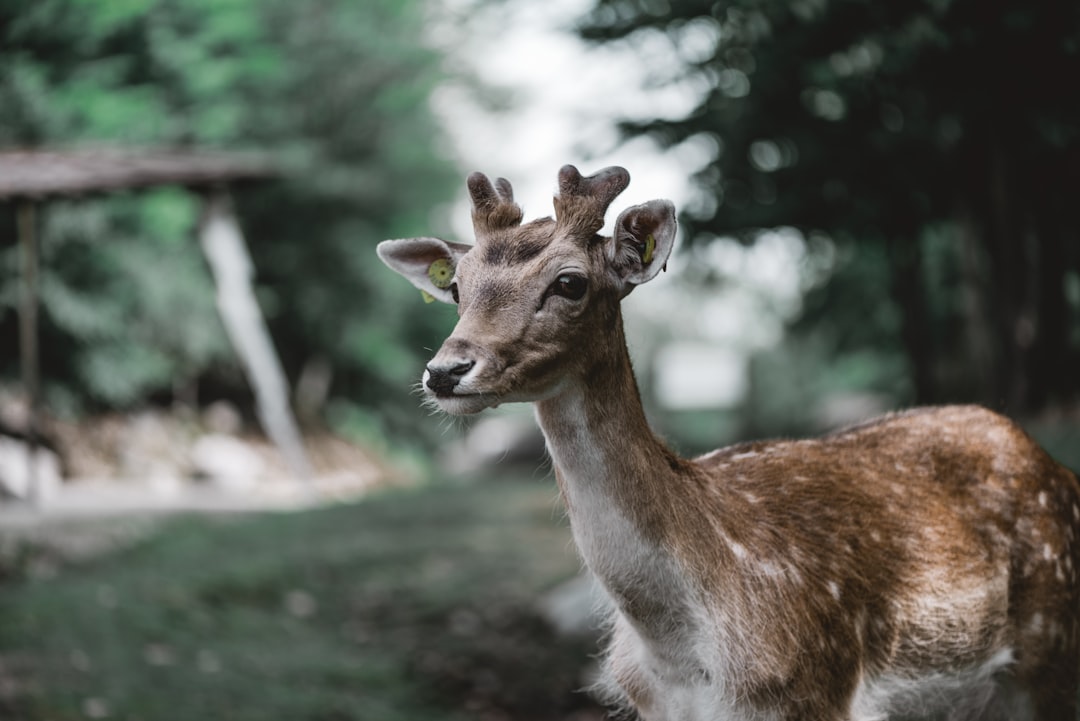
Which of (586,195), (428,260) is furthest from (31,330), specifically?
(586,195)

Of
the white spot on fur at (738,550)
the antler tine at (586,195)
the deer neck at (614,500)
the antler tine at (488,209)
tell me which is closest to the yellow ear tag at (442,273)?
the antler tine at (488,209)

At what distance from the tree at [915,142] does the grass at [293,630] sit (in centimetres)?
355

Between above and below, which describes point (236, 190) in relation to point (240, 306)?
above

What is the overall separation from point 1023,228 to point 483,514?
6.37 m

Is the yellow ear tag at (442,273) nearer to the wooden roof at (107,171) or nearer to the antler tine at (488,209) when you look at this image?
the antler tine at (488,209)

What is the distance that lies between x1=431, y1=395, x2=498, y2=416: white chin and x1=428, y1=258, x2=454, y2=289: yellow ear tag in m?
0.60

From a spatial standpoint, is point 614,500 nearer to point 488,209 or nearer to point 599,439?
point 599,439

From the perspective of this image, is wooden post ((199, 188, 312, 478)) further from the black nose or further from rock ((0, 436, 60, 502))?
the black nose

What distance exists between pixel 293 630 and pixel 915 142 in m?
5.66

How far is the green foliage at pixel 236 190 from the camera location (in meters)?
14.0

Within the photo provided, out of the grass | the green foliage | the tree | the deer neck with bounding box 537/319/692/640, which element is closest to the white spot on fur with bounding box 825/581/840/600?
the deer neck with bounding box 537/319/692/640

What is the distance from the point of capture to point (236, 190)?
623 inches

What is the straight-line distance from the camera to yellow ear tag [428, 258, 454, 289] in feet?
10.6

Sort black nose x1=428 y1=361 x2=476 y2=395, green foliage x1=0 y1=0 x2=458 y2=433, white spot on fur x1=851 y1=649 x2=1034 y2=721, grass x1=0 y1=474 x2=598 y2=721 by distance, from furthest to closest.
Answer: green foliage x1=0 y1=0 x2=458 y2=433, grass x1=0 y1=474 x2=598 y2=721, white spot on fur x1=851 y1=649 x2=1034 y2=721, black nose x1=428 y1=361 x2=476 y2=395
